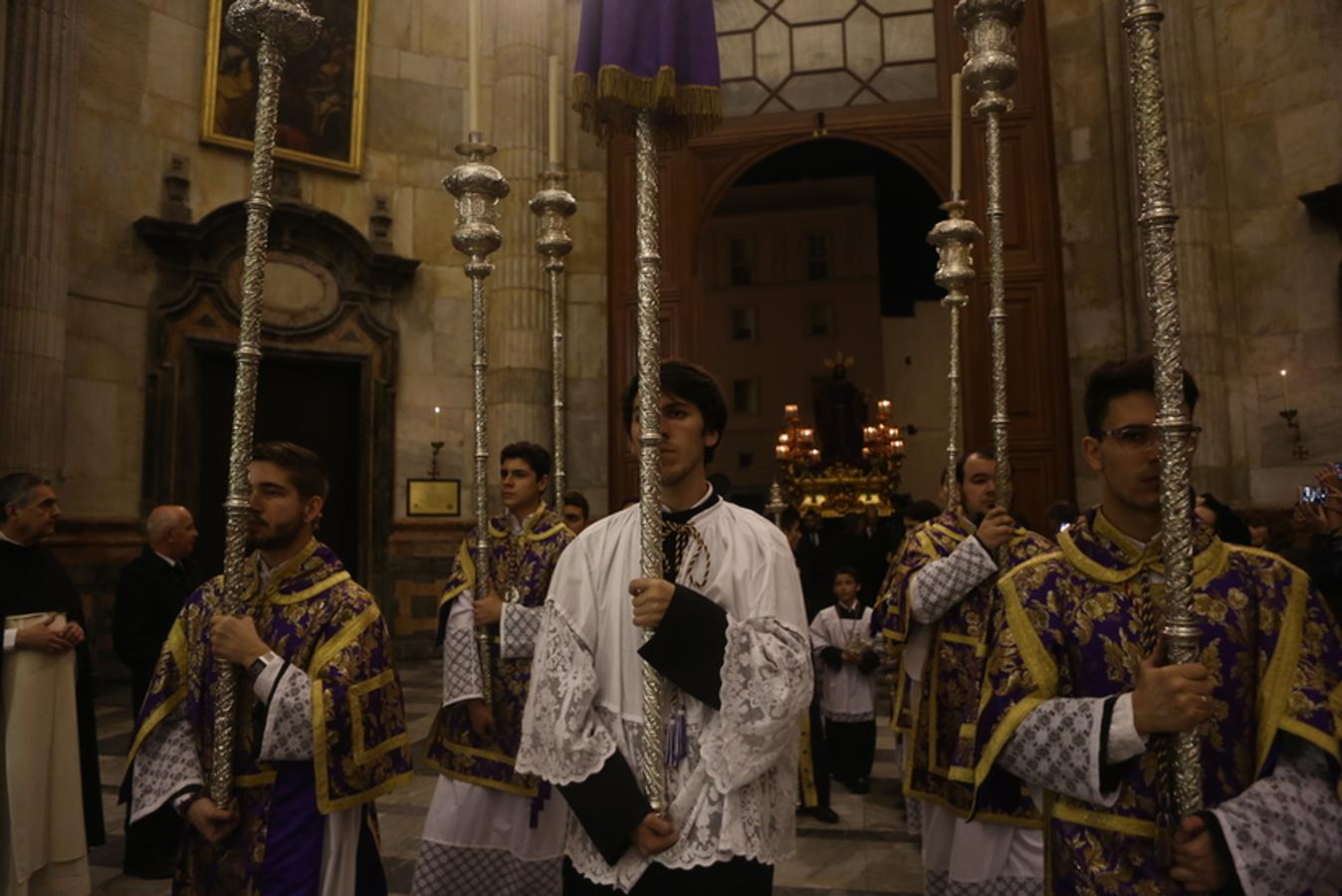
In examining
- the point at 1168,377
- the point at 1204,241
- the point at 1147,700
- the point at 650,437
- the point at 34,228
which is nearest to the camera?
the point at 1147,700

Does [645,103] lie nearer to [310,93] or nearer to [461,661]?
[461,661]

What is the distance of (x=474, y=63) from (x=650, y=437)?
199 centimetres

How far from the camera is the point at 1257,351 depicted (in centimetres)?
963

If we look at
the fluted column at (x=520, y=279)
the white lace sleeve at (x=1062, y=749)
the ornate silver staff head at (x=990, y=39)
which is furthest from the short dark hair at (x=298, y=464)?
the fluted column at (x=520, y=279)

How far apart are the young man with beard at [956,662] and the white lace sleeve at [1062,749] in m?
1.33

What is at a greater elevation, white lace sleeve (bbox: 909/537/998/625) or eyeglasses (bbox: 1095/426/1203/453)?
eyeglasses (bbox: 1095/426/1203/453)

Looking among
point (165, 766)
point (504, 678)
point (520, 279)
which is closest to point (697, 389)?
point (165, 766)

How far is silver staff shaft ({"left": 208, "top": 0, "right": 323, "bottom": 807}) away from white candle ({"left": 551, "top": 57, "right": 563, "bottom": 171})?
3.84 ft

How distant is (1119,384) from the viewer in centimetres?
213

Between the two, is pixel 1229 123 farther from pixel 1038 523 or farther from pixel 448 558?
pixel 448 558

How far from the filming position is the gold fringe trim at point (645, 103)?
251 cm

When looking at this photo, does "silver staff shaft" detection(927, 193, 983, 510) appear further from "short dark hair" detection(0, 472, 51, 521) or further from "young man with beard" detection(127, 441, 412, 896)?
"short dark hair" detection(0, 472, 51, 521)

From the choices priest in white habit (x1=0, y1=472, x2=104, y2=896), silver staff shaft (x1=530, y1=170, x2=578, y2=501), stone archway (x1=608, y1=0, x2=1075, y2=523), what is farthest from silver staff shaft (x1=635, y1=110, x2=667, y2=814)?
stone archway (x1=608, y1=0, x2=1075, y2=523)

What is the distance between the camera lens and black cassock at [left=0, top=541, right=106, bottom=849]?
→ 4008 millimetres
